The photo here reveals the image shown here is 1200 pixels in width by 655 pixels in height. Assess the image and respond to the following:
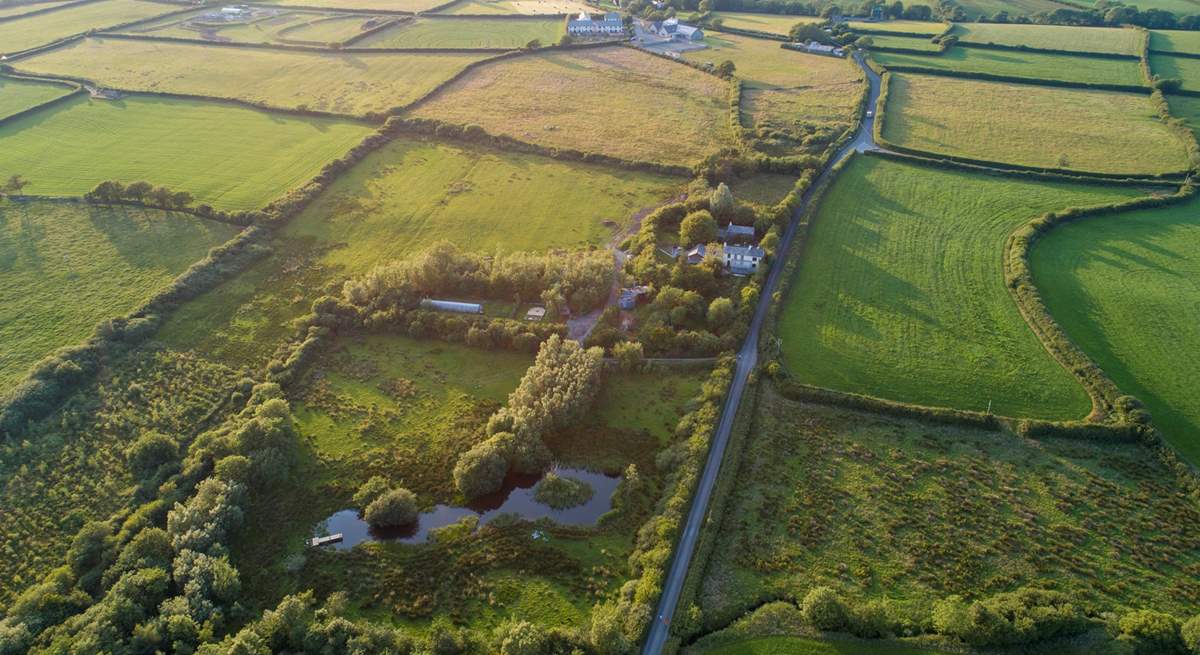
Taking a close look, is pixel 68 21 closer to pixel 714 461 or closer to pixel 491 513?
pixel 491 513

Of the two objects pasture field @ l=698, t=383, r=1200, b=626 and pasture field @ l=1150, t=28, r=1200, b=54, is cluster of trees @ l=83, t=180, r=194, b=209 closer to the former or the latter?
pasture field @ l=698, t=383, r=1200, b=626

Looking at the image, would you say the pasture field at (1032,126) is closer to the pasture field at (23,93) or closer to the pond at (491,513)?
the pond at (491,513)

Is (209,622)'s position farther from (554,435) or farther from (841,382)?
(841,382)

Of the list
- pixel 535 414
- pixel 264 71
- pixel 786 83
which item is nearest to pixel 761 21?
pixel 786 83

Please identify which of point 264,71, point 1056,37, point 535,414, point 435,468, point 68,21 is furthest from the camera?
point 68,21

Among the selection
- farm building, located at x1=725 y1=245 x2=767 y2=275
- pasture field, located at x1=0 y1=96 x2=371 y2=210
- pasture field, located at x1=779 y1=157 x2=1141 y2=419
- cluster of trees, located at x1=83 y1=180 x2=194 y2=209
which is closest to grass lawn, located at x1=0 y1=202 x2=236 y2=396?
cluster of trees, located at x1=83 y1=180 x2=194 y2=209

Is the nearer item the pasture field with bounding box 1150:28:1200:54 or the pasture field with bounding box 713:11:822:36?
the pasture field with bounding box 1150:28:1200:54

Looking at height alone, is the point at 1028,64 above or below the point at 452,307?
above
